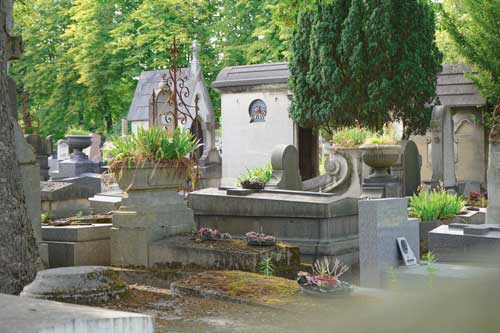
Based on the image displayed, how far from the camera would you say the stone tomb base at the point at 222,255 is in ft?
28.2

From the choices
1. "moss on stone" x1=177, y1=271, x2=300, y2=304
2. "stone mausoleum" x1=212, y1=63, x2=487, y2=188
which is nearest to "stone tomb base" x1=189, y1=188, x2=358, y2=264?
"moss on stone" x1=177, y1=271, x2=300, y2=304

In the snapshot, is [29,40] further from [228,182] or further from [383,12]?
[383,12]

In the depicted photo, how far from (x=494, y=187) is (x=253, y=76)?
14.3 meters

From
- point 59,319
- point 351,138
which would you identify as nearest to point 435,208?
point 351,138

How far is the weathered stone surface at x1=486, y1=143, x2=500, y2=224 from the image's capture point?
10891 millimetres

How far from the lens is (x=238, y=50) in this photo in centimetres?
3356

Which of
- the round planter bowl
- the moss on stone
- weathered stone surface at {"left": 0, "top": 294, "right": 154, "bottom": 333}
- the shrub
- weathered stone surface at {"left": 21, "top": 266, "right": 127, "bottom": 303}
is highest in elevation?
the round planter bowl

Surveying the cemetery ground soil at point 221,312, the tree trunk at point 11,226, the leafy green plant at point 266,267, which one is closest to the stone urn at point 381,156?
the leafy green plant at point 266,267

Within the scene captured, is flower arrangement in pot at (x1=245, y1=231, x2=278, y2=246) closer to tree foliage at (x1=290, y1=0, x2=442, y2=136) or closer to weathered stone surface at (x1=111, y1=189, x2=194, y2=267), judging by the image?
weathered stone surface at (x1=111, y1=189, x2=194, y2=267)

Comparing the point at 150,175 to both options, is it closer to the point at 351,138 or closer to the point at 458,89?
the point at 351,138

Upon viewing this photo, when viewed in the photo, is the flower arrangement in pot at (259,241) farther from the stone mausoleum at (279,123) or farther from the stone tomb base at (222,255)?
the stone mausoleum at (279,123)

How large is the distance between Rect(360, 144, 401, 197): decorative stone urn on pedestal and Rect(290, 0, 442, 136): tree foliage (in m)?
4.42

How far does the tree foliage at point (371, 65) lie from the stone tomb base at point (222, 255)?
9990mm

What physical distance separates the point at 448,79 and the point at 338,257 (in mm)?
13593
